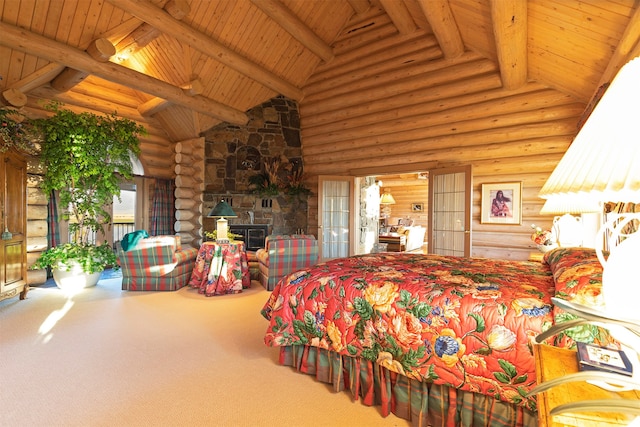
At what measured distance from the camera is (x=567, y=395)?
92 cm

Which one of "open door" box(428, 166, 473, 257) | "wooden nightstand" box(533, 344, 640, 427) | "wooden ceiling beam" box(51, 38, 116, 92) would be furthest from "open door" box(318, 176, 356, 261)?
"wooden nightstand" box(533, 344, 640, 427)

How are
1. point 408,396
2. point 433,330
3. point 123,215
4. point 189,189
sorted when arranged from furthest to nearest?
1. point 123,215
2. point 189,189
3. point 408,396
4. point 433,330

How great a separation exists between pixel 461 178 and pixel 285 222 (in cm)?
379

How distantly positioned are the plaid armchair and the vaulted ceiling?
8.27 ft

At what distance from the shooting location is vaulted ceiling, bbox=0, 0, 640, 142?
304 cm

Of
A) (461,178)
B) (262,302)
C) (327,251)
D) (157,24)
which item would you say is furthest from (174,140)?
(461,178)

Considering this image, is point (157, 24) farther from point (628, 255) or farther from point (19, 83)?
point (628, 255)

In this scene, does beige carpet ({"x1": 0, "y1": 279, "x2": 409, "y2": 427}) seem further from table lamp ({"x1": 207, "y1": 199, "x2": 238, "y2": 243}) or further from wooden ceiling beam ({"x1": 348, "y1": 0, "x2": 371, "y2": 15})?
wooden ceiling beam ({"x1": 348, "y1": 0, "x2": 371, "y2": 15})

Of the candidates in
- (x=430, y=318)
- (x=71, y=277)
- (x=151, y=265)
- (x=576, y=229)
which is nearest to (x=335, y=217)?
(x=151, y=265)

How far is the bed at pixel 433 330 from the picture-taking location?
1.52 metres

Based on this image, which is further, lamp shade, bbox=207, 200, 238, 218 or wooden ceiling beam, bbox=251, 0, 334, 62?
wooden ceiling beam, bbox=251, 0, 334, 62

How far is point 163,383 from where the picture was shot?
85.7 inches

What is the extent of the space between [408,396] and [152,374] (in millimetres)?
1777

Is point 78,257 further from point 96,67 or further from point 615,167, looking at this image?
point 615,167
